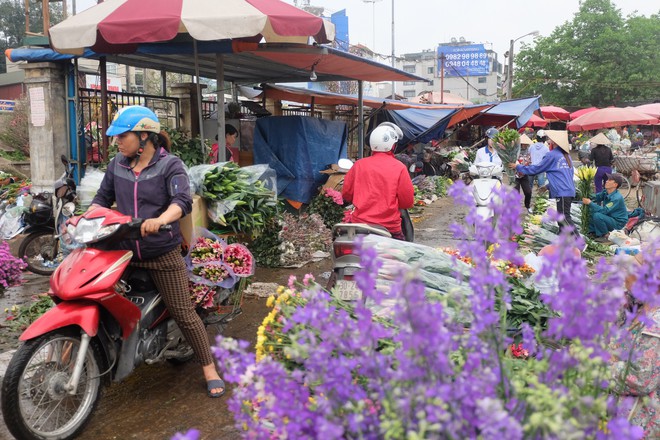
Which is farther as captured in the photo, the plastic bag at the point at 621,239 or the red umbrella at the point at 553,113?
the red umbrella at the point at 553,113

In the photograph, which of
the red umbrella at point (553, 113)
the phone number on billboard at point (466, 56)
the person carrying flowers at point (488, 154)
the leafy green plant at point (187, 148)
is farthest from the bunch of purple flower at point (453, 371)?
the phone number on billboard at point (466, 56)

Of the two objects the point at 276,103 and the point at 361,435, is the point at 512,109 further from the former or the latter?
the point at 361,435

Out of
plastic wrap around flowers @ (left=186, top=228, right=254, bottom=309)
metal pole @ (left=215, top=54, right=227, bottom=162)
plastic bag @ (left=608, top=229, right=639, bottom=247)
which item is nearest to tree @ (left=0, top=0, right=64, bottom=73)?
metal pole @ (left=215, top=54, right=227, bottom=162)

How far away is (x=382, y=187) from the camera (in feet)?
15.5

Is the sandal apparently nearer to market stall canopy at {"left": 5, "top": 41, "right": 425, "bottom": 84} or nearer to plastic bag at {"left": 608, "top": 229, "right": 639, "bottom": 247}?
market stall canopy at {"left": 5, "top": 41, "right": 425, "bottom": 84}

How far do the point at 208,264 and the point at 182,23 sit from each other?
258 centimetres

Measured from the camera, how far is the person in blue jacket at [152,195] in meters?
3.48

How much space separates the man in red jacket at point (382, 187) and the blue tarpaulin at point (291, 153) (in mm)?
4772

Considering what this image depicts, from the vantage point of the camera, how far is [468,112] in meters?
17.4

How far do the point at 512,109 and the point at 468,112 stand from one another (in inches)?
92.4

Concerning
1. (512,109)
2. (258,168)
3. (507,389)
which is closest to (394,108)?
(512,109)

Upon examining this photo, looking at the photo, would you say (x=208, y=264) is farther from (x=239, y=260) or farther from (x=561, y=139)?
(x=561, y=139)

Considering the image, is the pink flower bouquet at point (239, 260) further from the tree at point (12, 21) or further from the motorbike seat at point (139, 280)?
the tree at point (12, 21)

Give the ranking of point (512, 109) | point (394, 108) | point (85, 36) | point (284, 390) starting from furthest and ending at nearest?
point (512, 109)
point (394, 108)
point (85, 36)
point (284, 390)
